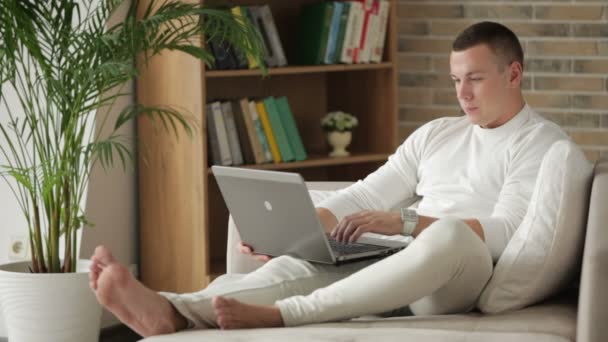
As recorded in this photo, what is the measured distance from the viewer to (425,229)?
92.5 inches

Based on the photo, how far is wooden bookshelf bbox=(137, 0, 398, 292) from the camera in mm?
3793

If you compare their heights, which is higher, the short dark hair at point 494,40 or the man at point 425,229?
the short dark hair at point 494,40

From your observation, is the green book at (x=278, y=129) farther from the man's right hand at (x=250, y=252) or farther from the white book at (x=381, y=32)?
the man's right hand at (x=250, y=252)

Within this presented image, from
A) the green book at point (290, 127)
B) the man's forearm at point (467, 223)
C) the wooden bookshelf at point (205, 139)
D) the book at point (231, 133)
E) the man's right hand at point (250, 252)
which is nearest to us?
the man's forearm at point (467, 223)

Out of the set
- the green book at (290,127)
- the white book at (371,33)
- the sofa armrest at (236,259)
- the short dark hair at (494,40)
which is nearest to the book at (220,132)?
the green book at (290,127)

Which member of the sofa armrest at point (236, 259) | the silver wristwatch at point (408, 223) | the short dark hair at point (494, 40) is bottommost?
the sofa armrest at point (236, 259)

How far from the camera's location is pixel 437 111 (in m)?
4.45

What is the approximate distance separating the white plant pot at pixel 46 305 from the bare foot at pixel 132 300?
43.3 inches

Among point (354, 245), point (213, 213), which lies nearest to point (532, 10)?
point (213, 213)

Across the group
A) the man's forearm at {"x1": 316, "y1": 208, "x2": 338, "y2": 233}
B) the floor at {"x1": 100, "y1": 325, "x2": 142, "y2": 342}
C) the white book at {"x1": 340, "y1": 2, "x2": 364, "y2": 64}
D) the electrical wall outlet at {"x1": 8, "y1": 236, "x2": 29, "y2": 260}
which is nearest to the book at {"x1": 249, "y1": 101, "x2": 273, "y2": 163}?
the white book at {"x1": 340, "y1": 2, "x2": 364, "y2": 64}

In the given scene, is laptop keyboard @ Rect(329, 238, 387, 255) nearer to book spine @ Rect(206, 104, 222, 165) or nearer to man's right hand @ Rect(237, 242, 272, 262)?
man's right hand @ Rect(237, 242, 272, 262)

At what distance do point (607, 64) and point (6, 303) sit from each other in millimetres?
2359

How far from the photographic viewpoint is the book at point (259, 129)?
3975 mm

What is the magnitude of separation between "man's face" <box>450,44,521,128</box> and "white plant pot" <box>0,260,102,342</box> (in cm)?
137
